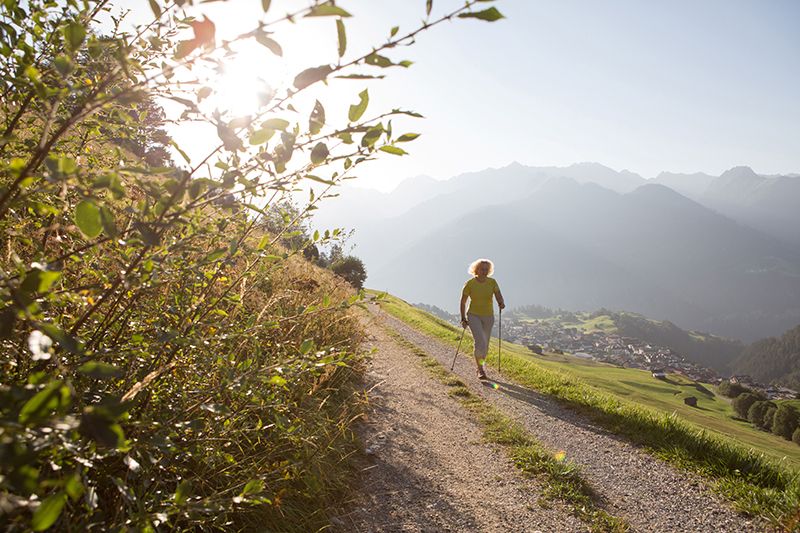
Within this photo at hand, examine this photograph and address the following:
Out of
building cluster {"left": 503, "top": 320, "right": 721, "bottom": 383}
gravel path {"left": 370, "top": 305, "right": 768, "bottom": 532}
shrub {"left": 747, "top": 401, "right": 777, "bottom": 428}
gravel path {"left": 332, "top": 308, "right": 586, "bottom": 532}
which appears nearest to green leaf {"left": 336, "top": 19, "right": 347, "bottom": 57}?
gravel path {"left": 332, "top": 308, "right": 586, "bottom": 532}

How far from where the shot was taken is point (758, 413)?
2601 inches

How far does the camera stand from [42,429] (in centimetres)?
94

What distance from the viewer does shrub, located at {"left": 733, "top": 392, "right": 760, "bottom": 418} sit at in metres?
71.7

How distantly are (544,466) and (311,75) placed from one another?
5.52 meters

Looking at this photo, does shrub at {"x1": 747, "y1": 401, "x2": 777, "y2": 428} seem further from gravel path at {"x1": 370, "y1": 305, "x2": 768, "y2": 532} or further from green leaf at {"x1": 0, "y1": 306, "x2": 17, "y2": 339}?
green leaf at {"x1": 0, "y1": 306, "x2": 17, "y2": 339}

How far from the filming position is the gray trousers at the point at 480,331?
9.73 m

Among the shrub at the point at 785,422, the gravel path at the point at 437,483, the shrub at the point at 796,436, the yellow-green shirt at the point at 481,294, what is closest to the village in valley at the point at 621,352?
the shrub at the point at 785,422

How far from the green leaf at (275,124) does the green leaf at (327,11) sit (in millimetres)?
310

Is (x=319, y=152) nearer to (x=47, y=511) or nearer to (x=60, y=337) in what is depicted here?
(x=60, y=337)

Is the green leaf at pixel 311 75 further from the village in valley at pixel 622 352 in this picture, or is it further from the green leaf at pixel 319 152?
the village in valley at pixel 622 352

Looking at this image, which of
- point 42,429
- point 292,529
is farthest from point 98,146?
point 292,529

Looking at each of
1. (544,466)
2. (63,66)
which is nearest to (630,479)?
(544,466)

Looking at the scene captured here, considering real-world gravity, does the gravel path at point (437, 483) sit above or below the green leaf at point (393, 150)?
below

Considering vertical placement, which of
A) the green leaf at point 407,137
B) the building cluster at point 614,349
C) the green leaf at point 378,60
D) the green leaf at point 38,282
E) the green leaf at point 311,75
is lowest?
the building cluster at point 614,349
